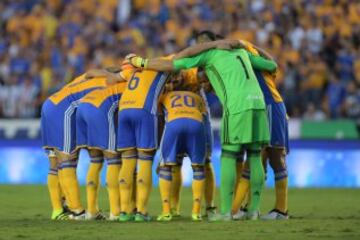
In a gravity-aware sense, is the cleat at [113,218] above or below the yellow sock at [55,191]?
below

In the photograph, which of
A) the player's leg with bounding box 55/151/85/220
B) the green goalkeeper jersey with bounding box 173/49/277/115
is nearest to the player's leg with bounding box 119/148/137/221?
the player's leg with bounding box 55/151/85/220

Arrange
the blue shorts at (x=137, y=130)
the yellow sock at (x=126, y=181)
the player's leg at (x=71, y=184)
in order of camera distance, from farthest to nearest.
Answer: the player's leg at (x=71, y=184), the yellow sock at (x=126, y=181), the blue shorts at (x=137, y=130)

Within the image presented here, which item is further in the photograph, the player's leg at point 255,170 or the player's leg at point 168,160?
the player's leg at point 168,160

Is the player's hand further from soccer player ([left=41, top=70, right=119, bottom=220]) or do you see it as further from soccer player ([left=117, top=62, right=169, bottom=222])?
soccer player ([left=41, top=70, right=119, bottom=220])

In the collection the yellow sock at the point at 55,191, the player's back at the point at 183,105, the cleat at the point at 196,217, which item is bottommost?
the cleat at the point at 196,217

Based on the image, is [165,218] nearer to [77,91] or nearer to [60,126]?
[60,126]

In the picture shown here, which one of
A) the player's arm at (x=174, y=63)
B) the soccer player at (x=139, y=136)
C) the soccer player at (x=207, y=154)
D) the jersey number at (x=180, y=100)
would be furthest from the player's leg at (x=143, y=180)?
the player's arm at (x=174, y=63)

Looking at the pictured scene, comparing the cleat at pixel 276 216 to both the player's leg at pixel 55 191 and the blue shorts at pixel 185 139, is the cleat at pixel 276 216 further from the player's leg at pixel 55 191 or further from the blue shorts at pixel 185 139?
the player's leg at pixel 55 191

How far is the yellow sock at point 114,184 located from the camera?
13.6 m

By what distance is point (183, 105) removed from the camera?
13.4m

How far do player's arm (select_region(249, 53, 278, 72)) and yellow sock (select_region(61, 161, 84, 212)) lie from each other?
2.70 meters

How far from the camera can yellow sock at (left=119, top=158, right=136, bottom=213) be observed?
13.4m

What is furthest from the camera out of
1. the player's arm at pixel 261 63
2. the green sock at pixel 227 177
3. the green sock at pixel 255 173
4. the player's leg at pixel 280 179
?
the player's leg at pixel 280 179

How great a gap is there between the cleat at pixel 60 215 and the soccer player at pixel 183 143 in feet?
4.54
